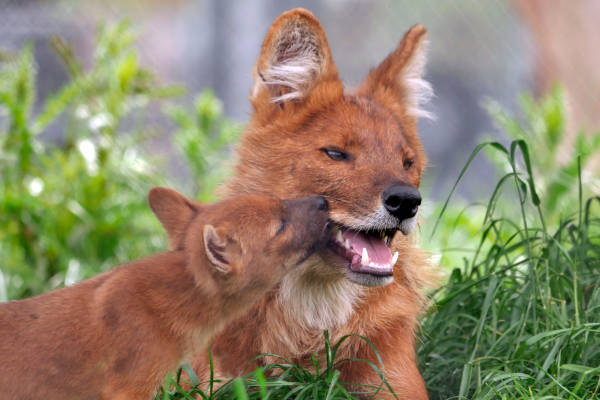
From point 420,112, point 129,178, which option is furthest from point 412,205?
point 129,178

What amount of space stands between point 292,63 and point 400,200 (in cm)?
99

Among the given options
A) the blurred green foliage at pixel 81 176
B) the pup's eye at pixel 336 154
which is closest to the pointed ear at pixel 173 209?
the pup's eye at pixel 336 154

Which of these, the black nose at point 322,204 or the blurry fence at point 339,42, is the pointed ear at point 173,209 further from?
the blurry fence at point 339,42

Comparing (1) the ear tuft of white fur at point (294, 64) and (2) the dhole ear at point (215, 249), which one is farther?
(1) the ear tuft of white fur at point (294, 64)

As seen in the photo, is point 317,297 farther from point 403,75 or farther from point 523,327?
point 403,75

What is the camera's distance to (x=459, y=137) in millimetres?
10133

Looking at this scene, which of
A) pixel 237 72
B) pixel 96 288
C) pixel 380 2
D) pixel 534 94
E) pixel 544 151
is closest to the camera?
pixel 96 288

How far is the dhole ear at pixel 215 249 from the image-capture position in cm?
318

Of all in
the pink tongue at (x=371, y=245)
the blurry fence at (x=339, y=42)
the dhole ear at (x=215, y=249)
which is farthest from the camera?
the blurry fence at (x=339, y=42)

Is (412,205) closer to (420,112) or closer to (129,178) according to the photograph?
(420,112)

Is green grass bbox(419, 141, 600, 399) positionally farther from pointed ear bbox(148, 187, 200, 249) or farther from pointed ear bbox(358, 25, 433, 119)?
pointed ear bbox(148, 187, 200, 249)

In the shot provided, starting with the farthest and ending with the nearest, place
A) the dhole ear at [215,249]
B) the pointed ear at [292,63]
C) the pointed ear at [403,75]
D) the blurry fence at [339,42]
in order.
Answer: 1. the blurry fence at [339,42]
2. the pointed ear at [403,75]
3. the pointed ear at [292,63]
4. the dhole ear at [215,249]

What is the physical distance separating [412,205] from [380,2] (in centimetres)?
673

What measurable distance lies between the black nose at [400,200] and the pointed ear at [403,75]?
0.82 metres
